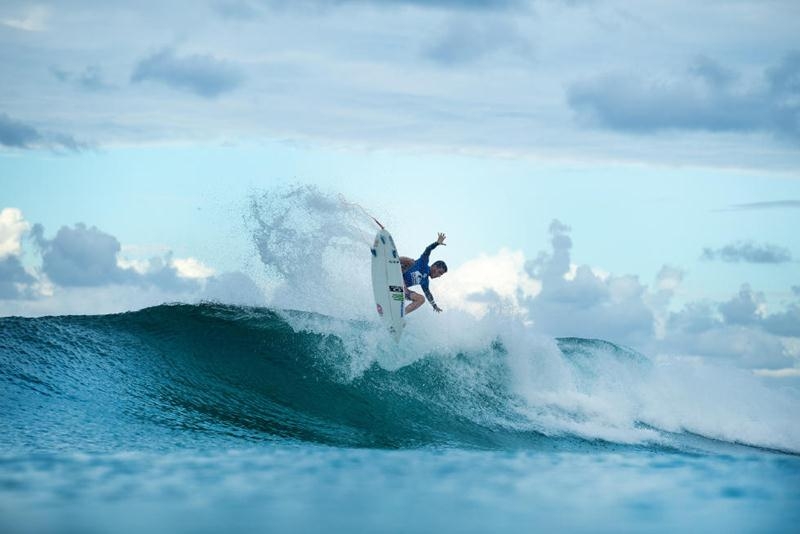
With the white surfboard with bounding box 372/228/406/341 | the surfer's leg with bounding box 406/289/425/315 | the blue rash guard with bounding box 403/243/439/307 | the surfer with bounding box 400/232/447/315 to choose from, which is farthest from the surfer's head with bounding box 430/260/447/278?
the white surfboard with bounding box 372/228/406/341

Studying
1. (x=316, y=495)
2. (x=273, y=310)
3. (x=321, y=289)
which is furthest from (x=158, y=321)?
(x=316, y=495)

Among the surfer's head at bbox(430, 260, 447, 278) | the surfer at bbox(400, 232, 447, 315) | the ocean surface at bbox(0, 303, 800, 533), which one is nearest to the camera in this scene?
the ocean surface at bbox(0, 303, 800, 533)

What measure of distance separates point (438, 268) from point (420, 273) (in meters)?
0.33

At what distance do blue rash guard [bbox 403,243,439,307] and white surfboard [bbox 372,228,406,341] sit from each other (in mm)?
213

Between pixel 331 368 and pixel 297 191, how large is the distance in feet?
10.5

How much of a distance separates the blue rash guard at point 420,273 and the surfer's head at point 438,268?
0.34ft

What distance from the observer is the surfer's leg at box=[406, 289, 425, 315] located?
11648 mm

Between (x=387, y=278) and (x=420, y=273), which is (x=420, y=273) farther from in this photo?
(x=387, y=278)

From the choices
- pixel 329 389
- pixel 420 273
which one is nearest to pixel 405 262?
pixel 420 273

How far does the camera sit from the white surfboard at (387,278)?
37.2ft

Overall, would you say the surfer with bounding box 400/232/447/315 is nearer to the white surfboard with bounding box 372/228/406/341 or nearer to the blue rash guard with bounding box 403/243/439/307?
the blue rash guard with bounding box 403/243/439/307

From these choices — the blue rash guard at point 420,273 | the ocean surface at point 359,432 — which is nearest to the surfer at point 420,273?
the blue rash guard at point 420,273

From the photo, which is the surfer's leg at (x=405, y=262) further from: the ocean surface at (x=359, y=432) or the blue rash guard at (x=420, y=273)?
the ocean surface at (x=359, y=432)

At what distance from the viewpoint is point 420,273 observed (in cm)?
1151
